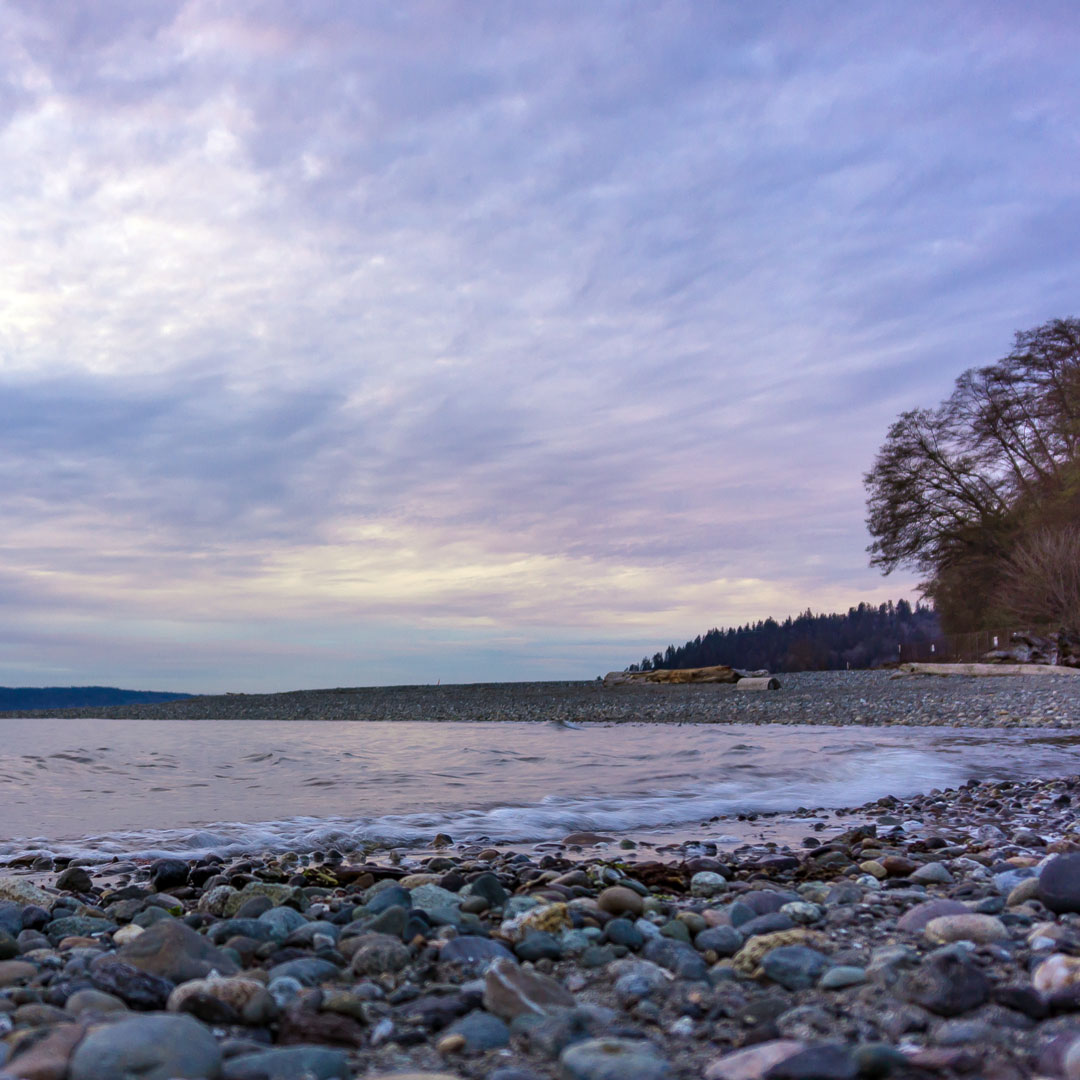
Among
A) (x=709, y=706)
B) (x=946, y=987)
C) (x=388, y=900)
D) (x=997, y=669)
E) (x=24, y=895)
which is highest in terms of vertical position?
(x=946, y=987)

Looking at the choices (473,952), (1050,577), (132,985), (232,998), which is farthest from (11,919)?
(1050,577)

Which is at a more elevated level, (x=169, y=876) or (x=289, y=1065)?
(x=289, y=1065)

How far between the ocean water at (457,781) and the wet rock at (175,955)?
90.9 inches

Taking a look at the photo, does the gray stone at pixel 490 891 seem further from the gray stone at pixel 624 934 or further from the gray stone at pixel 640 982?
the gray stone at pixel 640 982

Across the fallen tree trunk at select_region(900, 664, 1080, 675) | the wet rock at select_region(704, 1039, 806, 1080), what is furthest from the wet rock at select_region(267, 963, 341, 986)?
the fallen tree trunk at select_region(900, 664, 1080, 675)

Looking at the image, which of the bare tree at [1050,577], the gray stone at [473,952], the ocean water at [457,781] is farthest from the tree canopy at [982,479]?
the gray stone at [473,952]

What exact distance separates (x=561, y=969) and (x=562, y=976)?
48 mm

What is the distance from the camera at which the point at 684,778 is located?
22.5 ft

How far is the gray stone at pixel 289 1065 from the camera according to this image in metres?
1.37

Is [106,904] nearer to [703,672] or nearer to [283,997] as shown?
[283,997]

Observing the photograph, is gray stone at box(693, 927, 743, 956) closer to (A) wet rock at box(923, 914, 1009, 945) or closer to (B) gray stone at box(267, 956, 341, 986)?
(A) wet rock at box(923, 914, 1009, 945)

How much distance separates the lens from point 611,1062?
4.51ft

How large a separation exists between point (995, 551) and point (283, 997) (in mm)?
31561

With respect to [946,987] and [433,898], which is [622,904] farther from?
[946,987]
